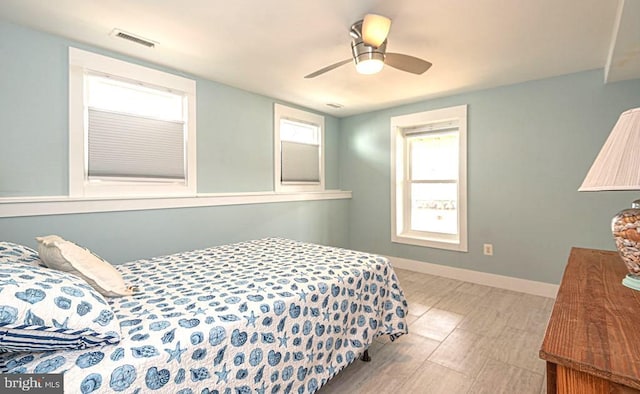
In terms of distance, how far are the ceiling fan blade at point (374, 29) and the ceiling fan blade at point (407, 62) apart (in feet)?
0.53

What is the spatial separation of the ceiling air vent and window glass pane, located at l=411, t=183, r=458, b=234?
11.5ft

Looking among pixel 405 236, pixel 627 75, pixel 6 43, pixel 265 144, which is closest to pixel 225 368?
pixel 6 43

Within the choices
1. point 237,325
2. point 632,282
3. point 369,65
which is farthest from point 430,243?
point 237,325

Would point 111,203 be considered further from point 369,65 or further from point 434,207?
point 434,207

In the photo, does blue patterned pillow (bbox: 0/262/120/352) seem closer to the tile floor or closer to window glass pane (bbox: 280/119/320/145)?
the tile floor

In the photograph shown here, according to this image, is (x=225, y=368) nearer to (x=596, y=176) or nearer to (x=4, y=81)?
(x=596, y=176)

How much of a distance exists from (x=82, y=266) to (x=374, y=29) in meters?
2.04

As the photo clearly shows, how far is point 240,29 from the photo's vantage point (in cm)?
209

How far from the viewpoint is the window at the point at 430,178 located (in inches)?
143

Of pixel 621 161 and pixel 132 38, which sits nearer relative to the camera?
pixel 621 161

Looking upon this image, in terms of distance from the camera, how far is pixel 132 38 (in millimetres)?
2193

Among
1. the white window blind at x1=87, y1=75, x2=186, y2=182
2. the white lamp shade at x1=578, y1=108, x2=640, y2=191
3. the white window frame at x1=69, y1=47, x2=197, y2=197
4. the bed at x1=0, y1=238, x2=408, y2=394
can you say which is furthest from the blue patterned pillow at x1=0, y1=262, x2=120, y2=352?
the white lamp shade at x1=578, y1=108, x2=640, y2=191

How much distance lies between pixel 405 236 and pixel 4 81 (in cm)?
424

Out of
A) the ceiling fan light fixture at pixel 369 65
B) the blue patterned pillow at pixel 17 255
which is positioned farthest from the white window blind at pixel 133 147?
the ceiling fan light fixture at pixel 369 65
